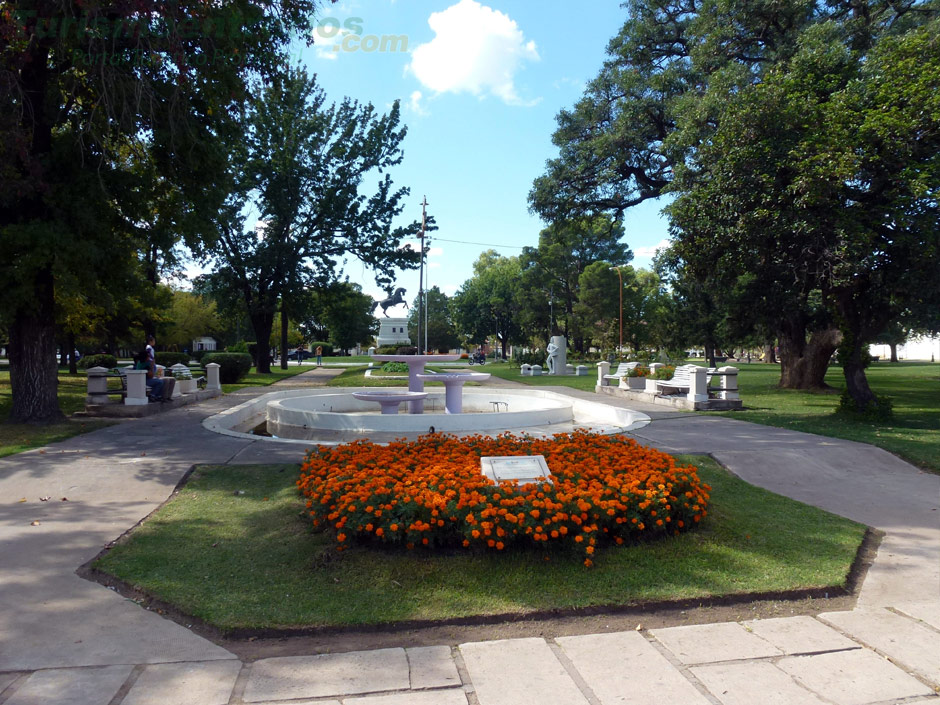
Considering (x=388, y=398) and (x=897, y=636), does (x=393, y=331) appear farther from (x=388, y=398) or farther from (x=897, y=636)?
(x=897, y=636)

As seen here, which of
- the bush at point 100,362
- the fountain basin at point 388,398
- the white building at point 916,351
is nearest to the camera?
the fountain basin at point 388,398

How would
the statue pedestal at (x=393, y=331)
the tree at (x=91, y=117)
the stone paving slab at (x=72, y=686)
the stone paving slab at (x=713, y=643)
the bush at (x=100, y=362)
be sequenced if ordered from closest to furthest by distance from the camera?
the stone paving slab at (x=72, y=686)
the stone paving slab at (x=713, y=643)
the tree at (x=91, y=117)
the bush at (x=100, y=362)
the statue pedestal at (x=393, y=331)

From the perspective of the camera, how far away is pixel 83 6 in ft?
30.2

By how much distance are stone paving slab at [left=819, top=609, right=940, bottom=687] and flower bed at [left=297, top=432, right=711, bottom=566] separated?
1.43 meters

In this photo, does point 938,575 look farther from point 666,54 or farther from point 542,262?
point 542,262

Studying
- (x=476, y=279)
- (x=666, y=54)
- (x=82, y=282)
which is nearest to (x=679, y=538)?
(x=82, y=282)

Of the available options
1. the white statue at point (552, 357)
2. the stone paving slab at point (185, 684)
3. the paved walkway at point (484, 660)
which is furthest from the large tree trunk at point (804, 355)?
the stone paving slab at point (185, 684)

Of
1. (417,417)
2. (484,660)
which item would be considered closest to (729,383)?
(417,417)

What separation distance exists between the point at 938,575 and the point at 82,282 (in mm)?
13252

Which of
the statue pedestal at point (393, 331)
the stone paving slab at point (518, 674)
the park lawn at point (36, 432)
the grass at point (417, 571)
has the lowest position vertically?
the stone paving slab at point (518, 674)

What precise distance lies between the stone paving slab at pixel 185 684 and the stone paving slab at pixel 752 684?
2387 mm

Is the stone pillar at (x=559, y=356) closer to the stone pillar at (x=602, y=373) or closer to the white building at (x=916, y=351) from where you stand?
the stone pillar at (x=602, y=373)

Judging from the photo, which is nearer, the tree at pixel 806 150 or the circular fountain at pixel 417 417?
the circular fountain at pixel 417 417

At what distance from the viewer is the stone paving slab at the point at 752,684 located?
3018 millimetres
